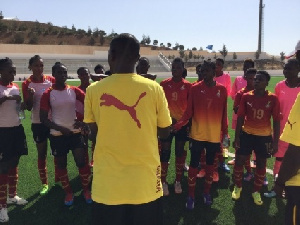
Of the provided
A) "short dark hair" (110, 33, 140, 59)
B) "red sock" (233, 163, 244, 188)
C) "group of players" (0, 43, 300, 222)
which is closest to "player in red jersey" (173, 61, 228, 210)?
"group of players" (0, 43, 300, 222)

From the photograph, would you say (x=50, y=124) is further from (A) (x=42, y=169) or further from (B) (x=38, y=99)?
(A) (x=42, y=169)

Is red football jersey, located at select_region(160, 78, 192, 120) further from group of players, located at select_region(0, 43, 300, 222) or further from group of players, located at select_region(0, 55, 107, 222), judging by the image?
group of players, located at select_region(0, 55, 107, 222)

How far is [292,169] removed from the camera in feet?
7.28

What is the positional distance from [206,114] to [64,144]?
2.21m

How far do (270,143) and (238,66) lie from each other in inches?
2112

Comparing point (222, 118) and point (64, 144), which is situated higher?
point (222, 118)

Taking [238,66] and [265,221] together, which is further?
[238,66]

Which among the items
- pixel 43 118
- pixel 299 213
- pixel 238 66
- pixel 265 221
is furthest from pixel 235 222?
pixel 238 66

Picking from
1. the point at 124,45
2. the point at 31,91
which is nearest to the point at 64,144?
the point at 31,91

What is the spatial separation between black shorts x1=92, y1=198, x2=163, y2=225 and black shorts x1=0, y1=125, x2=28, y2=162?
2.70 metres

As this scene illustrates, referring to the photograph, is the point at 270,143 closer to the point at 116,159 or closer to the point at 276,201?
the point at 276,201

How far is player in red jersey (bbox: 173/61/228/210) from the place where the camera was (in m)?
4.52

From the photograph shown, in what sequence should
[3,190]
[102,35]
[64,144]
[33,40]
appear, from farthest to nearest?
[102,35]
[33,40]
[64,144]
[3,190]

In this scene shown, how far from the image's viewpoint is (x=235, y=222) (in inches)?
169
